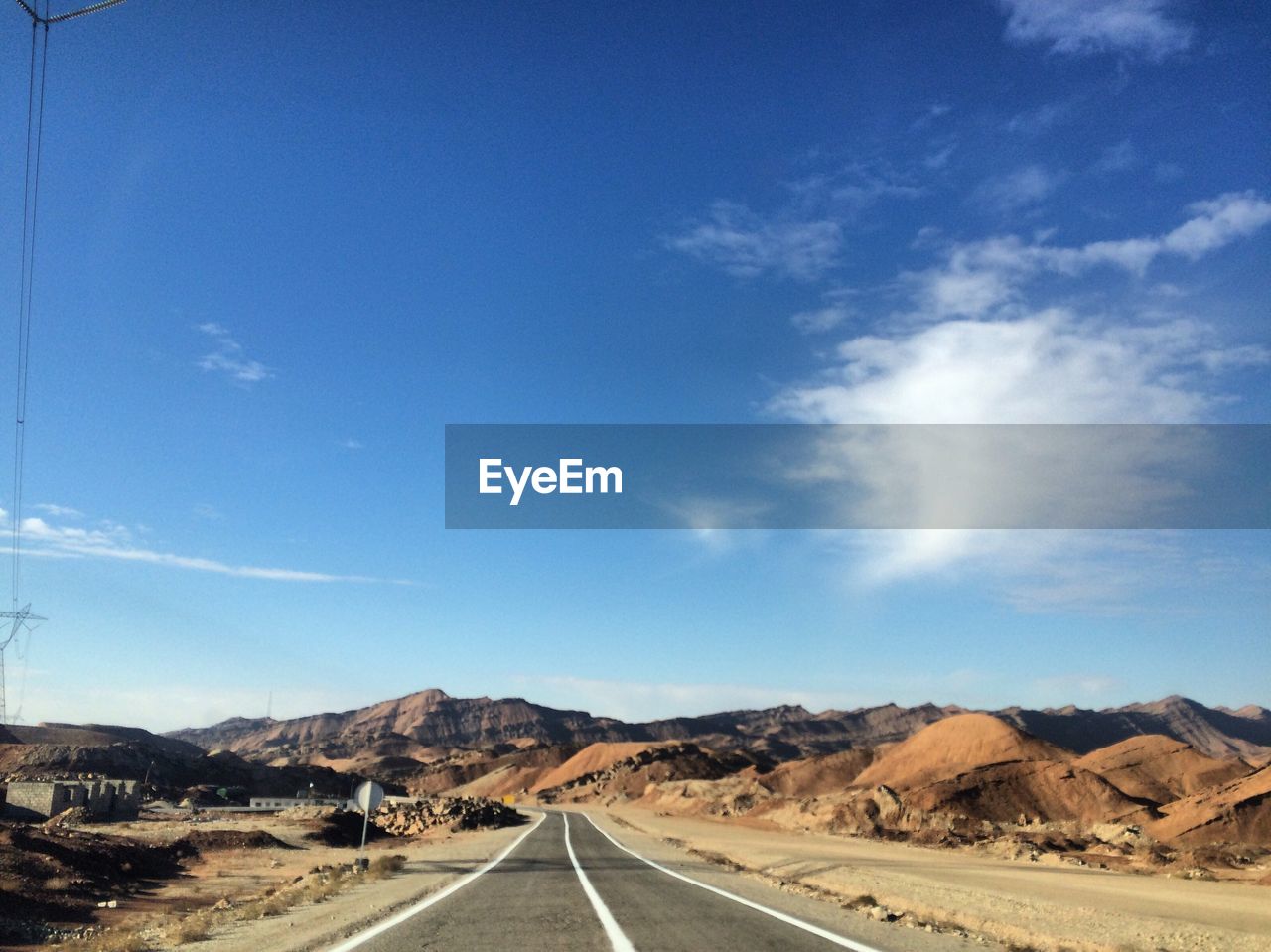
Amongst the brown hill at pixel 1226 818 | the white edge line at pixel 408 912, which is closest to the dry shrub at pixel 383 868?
the white edge line at pixel 408 912

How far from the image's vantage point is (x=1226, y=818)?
56.4 m

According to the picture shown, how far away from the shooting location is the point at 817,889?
78.3 feet

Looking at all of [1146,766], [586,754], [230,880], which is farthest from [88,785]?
[586,754]

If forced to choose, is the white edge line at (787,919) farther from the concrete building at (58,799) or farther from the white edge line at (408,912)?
the concrete building at (58,799)

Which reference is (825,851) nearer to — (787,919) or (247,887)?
(247,887)

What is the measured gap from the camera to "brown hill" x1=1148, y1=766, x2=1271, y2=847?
55.2 metres

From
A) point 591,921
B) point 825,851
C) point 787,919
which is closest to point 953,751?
point 825,851

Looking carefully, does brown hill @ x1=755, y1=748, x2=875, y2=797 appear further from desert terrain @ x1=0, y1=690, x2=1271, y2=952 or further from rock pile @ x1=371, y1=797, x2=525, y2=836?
→ rock pile @ x1=371, y1=797, x2=525, y2=836

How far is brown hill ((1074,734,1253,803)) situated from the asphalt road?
78.4m

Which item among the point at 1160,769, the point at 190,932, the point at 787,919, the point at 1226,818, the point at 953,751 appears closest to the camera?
the point at 190,932

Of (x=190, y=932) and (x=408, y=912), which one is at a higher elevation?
(x=190, y=932)

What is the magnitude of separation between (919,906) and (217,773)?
142071mm

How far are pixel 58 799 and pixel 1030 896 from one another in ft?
214

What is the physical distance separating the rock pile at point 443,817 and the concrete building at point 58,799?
2115 cm
